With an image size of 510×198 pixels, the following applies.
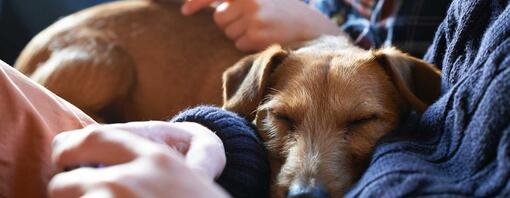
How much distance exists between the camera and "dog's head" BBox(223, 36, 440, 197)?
1.35 metres

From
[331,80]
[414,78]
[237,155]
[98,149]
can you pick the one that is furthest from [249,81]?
[98,149]

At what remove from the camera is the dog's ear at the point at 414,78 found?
152 centimetres

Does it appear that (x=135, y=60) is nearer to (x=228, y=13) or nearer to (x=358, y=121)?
(x=228, y=13)

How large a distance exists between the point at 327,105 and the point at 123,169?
779 mm

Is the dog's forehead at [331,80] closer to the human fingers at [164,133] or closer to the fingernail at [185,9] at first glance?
the human fingers at [164,133]

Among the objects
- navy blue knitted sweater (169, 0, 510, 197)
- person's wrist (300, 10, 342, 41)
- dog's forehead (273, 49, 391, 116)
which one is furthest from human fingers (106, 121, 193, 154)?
person's wrist (300, 10, 342, 41)

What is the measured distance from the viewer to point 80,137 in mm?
859

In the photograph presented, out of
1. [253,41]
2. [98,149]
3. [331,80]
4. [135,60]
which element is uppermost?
[98,149]

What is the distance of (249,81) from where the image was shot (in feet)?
5.55

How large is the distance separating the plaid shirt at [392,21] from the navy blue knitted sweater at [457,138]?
799 mm

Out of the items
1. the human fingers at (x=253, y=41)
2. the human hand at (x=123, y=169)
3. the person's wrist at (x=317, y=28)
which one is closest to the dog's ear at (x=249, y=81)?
the human fingers at (x=253, y=41)

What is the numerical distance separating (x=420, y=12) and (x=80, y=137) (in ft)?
5.00

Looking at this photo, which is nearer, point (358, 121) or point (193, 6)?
point (358, 121)

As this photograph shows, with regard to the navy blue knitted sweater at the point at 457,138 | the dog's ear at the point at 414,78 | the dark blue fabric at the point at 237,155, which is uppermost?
the navy blue knitted sweater at the point at 457,138
